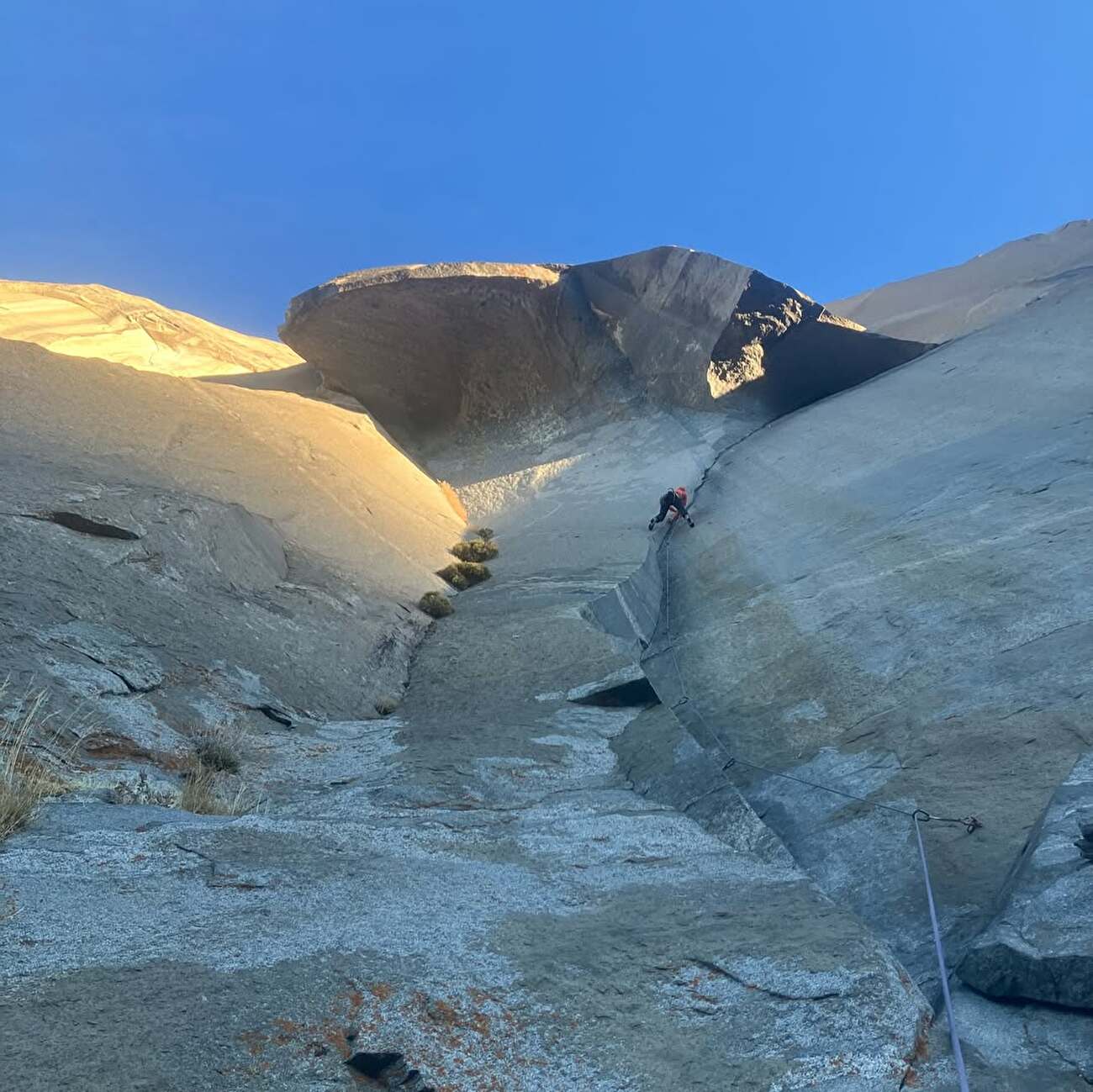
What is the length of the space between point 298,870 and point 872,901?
367 cm

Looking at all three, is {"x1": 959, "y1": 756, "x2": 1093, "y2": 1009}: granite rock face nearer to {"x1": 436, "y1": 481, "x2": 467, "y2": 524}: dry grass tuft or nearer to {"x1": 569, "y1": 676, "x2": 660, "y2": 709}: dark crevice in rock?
{"x1": 569, "y1": 676, "x2": 660, "y2": 709}: dark crevice in rock

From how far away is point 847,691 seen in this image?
10312 millimetres

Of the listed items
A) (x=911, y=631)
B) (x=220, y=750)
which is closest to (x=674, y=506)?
(x=911, y=631)

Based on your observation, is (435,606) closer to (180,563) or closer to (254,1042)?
(180,563)

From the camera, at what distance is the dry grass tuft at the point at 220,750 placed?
29.5ft

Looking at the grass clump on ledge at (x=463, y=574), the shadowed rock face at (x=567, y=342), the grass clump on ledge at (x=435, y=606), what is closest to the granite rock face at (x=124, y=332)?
the shadowed rock face at (x=567, y=342)

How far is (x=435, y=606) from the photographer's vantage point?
16.5 meters

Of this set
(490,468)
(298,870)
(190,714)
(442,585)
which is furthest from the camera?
(490,468)

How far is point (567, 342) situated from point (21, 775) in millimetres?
24764

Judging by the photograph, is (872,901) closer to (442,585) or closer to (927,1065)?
(927,1065)

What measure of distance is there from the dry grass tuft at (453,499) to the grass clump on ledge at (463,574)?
219 inches

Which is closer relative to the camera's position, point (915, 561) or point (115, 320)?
point (915, 561)

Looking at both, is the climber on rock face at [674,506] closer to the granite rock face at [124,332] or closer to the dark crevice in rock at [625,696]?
the dark crevice in rock at [625,696]

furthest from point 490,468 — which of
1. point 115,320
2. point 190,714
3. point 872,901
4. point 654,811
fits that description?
Answer: point 115,320
